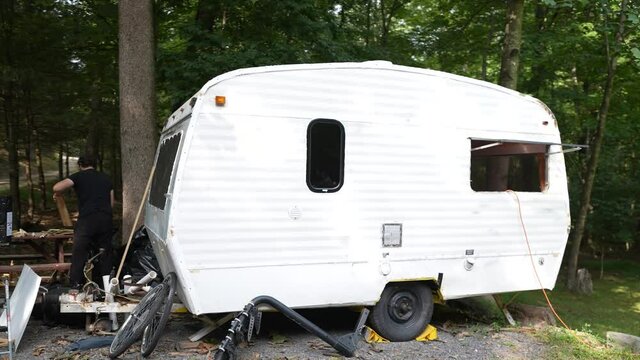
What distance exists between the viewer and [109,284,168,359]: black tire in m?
4.54

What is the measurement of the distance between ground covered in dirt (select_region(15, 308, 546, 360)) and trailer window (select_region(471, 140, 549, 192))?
1.90 m

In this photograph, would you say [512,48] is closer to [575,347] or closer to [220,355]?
[575,347]

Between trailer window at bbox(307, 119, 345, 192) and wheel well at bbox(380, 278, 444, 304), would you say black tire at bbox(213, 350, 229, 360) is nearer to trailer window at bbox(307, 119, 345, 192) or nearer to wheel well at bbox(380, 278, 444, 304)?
trailer window at bbox(307, 119, 345, 192)

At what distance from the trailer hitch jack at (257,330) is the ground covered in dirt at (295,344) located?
0.15 meters

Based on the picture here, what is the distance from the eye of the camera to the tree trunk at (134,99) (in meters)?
7.35

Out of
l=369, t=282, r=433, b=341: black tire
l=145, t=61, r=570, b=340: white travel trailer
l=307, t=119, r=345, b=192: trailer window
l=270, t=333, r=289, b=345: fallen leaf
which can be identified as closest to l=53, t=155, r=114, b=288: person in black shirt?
l=145, t=61, r=570, b=340: white travel trailer

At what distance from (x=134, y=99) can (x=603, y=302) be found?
35.3ft

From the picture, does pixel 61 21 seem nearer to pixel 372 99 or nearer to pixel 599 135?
pixel 372 99

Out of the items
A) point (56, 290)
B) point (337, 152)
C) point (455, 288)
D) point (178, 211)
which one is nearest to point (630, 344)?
point (455, 288)

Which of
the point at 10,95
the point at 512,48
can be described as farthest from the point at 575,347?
the point at 10,95

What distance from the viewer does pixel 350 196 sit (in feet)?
17.2

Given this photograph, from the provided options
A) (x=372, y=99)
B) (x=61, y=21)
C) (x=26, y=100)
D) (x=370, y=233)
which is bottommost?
(x=370, y=233)

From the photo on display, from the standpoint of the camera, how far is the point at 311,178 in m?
5.14

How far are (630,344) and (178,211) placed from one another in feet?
17.3
